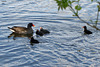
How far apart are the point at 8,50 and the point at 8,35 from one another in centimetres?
323

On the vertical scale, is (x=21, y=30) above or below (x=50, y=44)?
above

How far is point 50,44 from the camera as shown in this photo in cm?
1226

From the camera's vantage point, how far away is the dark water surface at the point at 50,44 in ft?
32.7

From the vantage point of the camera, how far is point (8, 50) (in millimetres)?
11383

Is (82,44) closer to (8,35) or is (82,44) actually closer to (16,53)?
(16,53)

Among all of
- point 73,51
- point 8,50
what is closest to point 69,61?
point 73,51

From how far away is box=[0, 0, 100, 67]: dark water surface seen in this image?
9.97m

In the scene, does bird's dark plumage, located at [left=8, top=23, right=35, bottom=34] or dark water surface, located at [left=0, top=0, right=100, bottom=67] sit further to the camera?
bird's dark plumage, located at [left=8, top=23, right=35, bottom=34]

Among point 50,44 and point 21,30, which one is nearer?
point 50,44

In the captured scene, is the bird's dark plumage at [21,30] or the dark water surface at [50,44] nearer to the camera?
the dark water surface at [50,44]

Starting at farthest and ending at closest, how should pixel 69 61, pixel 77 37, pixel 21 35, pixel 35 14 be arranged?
1. pixel 35 14
2. pixel 21 35
3. pixel 77 37
4. pixel 69 61

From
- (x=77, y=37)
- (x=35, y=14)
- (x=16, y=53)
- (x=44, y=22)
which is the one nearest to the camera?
(x=16, y=53)

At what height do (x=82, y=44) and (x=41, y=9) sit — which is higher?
(x=41, y=9)

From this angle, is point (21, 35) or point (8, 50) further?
point (21, 35)
